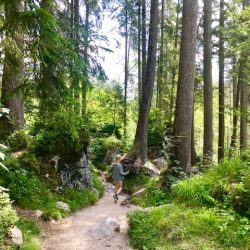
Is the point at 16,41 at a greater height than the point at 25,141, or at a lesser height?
greater

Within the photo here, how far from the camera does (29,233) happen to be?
6770mm

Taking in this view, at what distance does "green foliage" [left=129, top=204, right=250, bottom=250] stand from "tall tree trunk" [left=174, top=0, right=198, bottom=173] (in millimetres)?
2559

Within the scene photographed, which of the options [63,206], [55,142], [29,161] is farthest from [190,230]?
[55,142]

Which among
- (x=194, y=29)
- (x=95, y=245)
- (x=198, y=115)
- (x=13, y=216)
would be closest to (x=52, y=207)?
(x=95, y=245)

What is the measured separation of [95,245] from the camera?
6633 millimetres

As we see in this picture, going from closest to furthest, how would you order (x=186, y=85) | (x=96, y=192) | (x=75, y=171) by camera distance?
(x=186, y=85) < (x=75, y=171) < (x=96, y=192)


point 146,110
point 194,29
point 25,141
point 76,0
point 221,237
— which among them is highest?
point 76,0

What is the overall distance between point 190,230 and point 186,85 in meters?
4.44

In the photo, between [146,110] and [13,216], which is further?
[146,110]

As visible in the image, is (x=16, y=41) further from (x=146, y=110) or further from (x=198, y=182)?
(x=146, y=110)

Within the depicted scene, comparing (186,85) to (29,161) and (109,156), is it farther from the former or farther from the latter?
(109,156)

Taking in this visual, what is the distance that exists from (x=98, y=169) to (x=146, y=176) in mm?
4007

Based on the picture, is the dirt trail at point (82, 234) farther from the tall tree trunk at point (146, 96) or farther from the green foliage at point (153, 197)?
the tall tree trunk at point (146, 96)

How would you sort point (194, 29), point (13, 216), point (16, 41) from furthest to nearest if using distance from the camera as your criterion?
point (194, 29) → point (16, 41) → point (13, 216)
